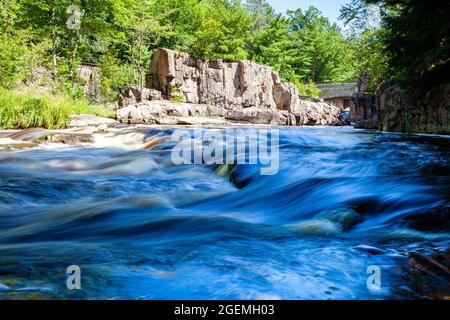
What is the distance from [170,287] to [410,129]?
11.2m

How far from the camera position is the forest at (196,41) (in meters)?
10.2

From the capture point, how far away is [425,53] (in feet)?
30.4

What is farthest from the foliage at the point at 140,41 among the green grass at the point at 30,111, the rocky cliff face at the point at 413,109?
the rocky cliff face at the point at 413,109

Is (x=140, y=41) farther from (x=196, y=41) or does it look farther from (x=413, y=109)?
(x=413, y=109)

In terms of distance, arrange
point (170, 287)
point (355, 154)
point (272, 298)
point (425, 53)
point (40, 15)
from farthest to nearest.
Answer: point (40, 15) < point (425, 53) < point (355, 154) < point (170, 287) < point (272, 298)

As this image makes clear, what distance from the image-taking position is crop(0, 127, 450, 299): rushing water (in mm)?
2062

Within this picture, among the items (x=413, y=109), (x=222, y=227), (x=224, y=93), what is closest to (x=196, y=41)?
(x=224, y=93)

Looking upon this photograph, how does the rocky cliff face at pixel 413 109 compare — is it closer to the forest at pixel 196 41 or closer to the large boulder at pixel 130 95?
the forest at pixel 196 41

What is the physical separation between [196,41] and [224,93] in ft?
14.9

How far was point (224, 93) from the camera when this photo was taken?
3014 centimetres

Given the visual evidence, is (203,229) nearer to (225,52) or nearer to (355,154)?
(355,154)

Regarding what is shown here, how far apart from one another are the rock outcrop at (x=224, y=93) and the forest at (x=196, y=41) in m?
1.56

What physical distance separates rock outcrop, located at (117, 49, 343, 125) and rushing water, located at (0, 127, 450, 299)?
1664 cm

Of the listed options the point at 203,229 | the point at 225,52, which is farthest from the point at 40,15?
the point at 203,229
